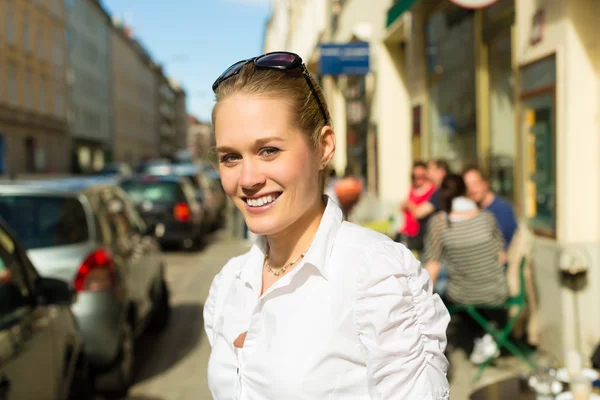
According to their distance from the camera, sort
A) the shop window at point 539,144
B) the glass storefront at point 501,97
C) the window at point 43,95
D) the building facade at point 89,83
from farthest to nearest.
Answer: the building facade at point 89,83 → the window at point 43,95 → the glass storefront at point 501,97 → the shop window at point 539,144

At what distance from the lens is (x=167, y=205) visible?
14.6 meters

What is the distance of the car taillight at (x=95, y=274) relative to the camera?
5.03 m

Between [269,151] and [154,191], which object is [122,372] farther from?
[154,191]

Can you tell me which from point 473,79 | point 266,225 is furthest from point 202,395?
point 473,79

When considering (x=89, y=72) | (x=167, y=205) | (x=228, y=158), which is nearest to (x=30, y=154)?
(x=89, y=72)

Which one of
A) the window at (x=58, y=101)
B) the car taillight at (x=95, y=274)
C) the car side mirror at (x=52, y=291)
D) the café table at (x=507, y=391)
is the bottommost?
the café table at (x=507, y=391)

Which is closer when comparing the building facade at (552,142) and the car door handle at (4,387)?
the car door handle at (4,387)

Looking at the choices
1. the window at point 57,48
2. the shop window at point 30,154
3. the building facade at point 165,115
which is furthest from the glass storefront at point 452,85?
the building facade at point 165,115

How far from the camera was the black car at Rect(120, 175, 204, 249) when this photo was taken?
1456cm

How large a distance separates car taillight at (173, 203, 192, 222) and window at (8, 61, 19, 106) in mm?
28902

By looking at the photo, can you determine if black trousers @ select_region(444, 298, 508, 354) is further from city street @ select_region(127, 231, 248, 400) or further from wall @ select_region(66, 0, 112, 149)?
wall @ select_region(66, 0, 112, 149)

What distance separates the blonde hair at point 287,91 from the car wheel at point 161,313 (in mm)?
6120

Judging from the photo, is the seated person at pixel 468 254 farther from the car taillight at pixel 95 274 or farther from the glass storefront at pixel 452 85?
the glass storefront at pixel 452 85

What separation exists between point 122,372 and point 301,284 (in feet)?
14.0
